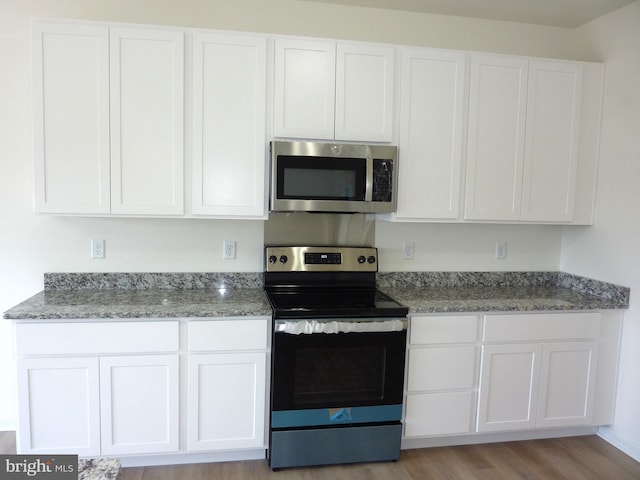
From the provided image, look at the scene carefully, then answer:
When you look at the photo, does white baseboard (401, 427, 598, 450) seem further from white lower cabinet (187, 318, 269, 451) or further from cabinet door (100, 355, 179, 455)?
cabinet door (100, 355, 179, 455)

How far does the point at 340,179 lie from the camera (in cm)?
259

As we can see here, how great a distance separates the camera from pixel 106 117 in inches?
94.0

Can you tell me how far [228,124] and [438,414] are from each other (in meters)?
2.03

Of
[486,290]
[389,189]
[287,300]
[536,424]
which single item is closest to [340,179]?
[389,189]

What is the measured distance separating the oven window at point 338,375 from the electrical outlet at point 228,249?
835mm

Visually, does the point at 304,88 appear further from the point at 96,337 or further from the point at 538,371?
the point at 538,371

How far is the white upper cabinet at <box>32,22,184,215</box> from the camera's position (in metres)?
2.34

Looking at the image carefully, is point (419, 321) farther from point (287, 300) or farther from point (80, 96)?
point (80, 96)

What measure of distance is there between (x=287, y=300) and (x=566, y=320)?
66.0 inches


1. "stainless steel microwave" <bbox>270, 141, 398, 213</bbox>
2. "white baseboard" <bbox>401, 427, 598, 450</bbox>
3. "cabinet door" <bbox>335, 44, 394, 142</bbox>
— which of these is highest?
"cabinet door" <bbox>335, 44, 394, 142</bbox>
